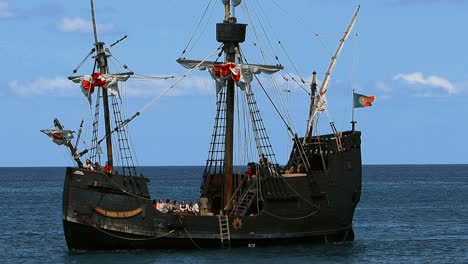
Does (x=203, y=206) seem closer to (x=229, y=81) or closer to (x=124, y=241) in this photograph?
(x=124, y=241)

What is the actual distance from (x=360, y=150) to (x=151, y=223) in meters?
12.8

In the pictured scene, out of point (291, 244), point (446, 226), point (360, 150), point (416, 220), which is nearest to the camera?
point (291, 244)

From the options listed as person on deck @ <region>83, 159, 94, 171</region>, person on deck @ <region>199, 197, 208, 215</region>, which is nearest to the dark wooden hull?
person on deck @ <region>83, 159, 94, 171</region>

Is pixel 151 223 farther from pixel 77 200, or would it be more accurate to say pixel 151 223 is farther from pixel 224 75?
pixel 224 75

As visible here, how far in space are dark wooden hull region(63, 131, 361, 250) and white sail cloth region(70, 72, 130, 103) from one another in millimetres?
4743

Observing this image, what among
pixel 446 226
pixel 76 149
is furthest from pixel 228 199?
pixel 446 226

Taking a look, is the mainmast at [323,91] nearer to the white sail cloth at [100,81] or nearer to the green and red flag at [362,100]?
the green and red flag at [362,100]

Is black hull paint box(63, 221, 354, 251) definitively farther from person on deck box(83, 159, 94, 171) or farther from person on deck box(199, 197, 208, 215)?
person on deck box(83, 159, 94, 171)

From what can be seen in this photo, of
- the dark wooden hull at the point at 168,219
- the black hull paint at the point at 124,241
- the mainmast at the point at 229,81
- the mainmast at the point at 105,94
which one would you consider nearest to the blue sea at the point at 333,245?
the black hull paint at the point at 124,241

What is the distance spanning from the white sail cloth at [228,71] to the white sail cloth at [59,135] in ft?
22.6

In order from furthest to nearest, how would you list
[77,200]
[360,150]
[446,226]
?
[446,226], [360,150], [77,200]

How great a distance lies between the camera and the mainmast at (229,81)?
172ft

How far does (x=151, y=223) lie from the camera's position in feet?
161

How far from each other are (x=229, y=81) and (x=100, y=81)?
240 inches
